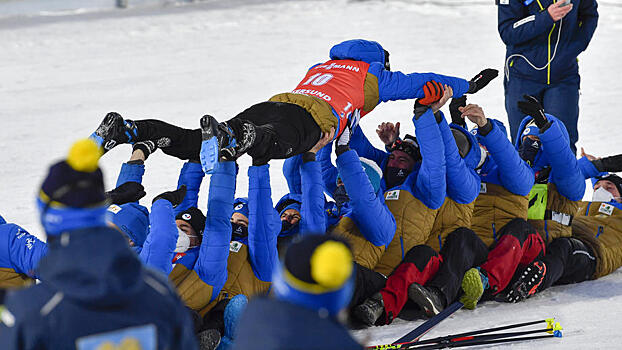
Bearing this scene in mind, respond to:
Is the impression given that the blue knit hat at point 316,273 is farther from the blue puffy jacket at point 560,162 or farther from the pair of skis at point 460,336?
the blue puffy jacket at point 560,162

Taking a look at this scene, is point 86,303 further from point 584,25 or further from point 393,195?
point 584,25

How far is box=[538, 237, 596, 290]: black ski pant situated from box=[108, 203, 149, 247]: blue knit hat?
1.79 meters

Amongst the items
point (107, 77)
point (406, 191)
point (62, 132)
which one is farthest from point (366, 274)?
point (107, 77)

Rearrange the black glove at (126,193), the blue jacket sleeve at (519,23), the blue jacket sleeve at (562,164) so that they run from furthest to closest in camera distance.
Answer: the blue jacket sleeve at (519,23), the blue jacket sleeve at (562,164), the black glove at (126,193)

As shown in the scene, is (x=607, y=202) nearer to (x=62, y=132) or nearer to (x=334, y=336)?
(x=334, y=336)

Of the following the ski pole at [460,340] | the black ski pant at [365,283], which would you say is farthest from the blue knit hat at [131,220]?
the ski pole at [460,340]

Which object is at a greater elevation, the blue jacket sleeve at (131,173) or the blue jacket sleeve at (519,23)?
the blue jacket sleeve at (519,23)

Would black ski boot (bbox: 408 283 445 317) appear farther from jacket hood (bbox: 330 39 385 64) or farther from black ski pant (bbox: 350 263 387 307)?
jacket hood (bbox: 330 39 385 64)

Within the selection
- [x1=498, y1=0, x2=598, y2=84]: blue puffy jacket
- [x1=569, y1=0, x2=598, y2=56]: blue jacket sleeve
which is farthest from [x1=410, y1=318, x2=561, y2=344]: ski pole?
[x1=569, y1=0, x2=598, y2=56]: blue jacket sleeve

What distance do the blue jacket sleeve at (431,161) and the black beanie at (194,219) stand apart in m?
0.99

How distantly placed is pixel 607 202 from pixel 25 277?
9.40ft

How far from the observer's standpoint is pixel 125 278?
5.01 ft

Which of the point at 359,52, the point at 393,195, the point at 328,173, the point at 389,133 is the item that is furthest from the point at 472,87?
the point at 328,173

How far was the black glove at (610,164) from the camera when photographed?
15.0ft
